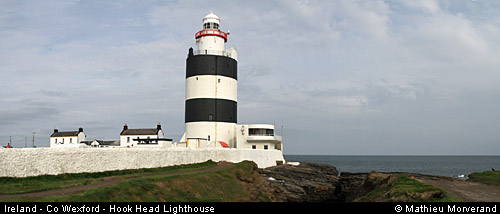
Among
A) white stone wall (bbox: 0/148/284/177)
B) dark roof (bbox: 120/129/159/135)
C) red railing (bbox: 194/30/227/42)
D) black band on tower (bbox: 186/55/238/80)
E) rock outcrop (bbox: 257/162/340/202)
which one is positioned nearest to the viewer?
white stone wall (bbox: 0/148/284/177)

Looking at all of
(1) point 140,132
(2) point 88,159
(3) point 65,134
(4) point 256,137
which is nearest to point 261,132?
(4) point 256,137

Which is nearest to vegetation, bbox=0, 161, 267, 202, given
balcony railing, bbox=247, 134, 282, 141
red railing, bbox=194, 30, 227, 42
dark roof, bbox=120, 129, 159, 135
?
balcony railing, bbox=247, 134, 282, 141

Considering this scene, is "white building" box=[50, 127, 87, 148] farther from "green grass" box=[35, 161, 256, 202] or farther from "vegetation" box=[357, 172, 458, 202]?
"vegetation" box=[357, 172, 458, 202]

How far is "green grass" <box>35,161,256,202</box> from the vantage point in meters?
16.0

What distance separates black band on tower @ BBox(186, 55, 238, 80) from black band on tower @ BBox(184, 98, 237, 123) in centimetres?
305

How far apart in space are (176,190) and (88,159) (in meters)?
7.53

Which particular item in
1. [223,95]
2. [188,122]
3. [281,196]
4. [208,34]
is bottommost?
[281,196]

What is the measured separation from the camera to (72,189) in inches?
697

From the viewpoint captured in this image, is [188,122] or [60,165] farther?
[188,122]

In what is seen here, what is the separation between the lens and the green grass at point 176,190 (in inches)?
628
